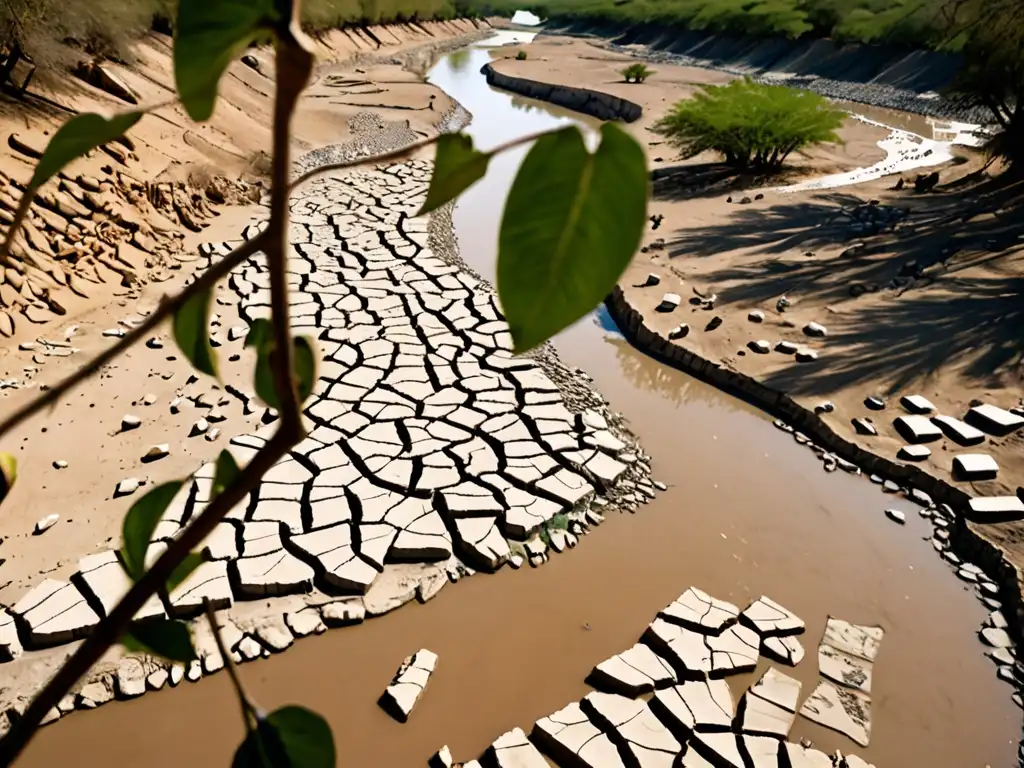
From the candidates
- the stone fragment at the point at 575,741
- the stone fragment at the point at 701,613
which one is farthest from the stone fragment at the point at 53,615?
the stone fragment at the point at 701,613

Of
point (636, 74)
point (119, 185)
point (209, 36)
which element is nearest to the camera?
point (209, 36)

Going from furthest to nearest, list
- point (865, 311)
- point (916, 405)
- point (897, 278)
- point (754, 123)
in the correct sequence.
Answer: point (754, 123)
point (897, 278)
point (865, 311)
point (916, 405)

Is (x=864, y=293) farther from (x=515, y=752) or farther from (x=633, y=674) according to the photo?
(x=515, y=752)

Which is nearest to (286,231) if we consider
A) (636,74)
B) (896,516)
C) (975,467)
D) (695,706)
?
(695,706)

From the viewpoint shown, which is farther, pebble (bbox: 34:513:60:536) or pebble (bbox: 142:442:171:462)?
pebble (bbox: 142:442:171:462)

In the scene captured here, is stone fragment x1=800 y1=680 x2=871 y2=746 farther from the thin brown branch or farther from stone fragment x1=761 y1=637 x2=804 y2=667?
the thin brown branch

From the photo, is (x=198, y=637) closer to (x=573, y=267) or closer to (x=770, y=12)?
(x=573, y=267)

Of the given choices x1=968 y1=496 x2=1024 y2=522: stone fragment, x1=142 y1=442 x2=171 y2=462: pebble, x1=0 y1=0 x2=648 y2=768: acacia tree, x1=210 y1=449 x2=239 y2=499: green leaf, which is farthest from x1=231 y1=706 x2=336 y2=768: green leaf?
x1=968 y1=496 x2=1024 y2=522: stone fragment

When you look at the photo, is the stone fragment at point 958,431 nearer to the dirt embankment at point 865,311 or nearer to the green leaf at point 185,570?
the dirt embankment at point 865,311
